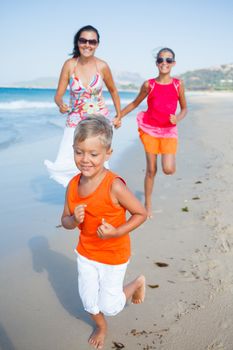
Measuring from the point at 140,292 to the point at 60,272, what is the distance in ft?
2.93

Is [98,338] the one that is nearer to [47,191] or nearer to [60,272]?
[60,272]

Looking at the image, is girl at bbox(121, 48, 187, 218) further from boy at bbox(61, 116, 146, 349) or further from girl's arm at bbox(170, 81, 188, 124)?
boy at bbox(61, 116, 146, 349)

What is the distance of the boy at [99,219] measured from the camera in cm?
223

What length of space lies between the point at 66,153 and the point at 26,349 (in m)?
2.46

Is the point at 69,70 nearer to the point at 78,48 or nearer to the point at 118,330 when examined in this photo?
the point at 78,48

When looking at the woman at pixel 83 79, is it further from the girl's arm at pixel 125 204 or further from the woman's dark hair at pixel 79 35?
the girl's arm at pixel 125 204

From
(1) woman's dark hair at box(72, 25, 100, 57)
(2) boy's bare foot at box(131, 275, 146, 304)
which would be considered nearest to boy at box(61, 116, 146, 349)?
(2) boy's bare foot at box(131, 275, 146, 304)

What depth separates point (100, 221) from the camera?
90.1 inches

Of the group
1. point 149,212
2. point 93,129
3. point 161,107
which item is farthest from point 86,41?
point 93,129

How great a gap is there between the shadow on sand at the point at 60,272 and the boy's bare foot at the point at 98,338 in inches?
7.7

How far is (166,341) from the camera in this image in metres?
2.45

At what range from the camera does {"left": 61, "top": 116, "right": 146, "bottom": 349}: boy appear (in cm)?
223

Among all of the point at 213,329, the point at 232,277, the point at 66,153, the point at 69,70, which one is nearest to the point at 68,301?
the point at 213,329

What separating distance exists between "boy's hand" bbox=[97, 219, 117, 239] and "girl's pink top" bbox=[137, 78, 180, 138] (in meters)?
2.75
